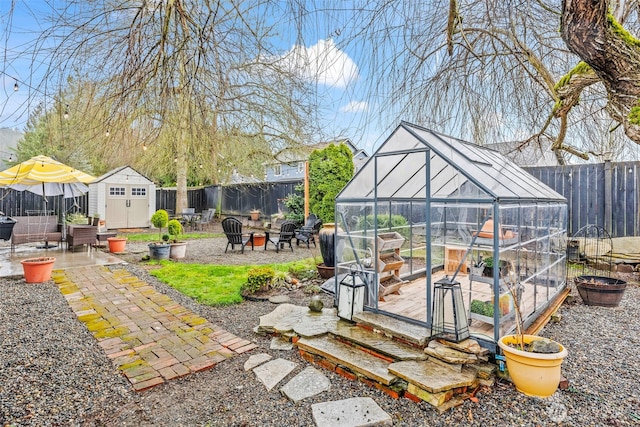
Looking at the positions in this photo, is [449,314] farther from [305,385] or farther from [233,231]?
[233,231]

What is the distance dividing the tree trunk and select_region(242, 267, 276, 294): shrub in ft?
15.1

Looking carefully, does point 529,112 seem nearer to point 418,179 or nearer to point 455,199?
point 455,199

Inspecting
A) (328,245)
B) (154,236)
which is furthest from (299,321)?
(154,236)

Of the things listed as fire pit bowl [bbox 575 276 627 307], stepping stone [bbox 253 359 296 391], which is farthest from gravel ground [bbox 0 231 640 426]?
fire pit bowl [bbox 575 276 627 307]

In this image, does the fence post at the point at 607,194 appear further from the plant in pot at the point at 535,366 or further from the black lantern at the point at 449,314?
the black lantern at the point at 449,314

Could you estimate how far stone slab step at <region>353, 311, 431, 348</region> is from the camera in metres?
3.23

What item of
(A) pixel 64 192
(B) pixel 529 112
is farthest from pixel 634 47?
(A) pixel 64 192

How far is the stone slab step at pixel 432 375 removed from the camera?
8.66ft

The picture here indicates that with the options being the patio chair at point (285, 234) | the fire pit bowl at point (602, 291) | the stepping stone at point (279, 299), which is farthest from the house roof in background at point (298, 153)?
the fire pit bowl at point (602, 291)

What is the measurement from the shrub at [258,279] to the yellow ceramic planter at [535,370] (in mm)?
3572

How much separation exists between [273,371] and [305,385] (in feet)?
1.27

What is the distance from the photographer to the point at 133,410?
2590mm

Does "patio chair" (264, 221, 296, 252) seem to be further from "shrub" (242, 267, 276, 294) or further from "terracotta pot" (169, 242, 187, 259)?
"shrub" (242, 267, 276, 294)

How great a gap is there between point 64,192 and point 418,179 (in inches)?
379
